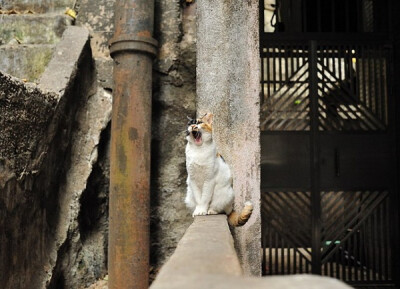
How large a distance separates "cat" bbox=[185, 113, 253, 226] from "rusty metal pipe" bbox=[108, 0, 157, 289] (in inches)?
23.8

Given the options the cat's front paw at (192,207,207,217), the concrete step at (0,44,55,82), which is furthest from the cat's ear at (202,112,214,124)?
the concrete step at (0,44,55,82)

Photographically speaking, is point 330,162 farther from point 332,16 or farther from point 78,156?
point 78,156

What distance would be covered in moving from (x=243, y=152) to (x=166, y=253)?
137cm

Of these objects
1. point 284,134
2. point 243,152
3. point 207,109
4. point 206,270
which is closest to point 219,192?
point 243,152

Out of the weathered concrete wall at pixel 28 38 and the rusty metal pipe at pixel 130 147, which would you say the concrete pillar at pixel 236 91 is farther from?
the weathered concrete wall at pixel 28 38

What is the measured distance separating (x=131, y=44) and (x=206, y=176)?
1.39 meters

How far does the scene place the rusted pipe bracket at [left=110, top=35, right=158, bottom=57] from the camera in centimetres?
336

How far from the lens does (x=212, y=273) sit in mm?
1023

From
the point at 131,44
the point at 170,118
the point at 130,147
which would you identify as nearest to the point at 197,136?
the point at 130,147

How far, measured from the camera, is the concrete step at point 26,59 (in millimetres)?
3418

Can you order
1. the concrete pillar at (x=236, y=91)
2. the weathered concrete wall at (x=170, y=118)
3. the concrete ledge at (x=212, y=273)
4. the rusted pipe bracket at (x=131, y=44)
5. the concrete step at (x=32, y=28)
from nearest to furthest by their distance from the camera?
the concrete ledge at (x=212, y=273), the concrete pillar at (x=236, y=91), the rusted pipe bracket at (x=131, y=44), the concrete step at (x=32, y=28), the weathered concrete wall at (x=170, y=118)

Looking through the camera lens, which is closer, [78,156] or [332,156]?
[78,156]

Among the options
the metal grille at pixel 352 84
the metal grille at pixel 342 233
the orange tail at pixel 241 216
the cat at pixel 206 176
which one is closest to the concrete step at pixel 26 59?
the cat at pixel 206 176

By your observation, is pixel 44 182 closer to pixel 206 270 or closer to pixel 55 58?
pixel 55 58
